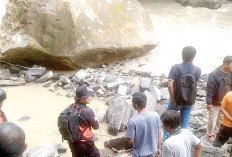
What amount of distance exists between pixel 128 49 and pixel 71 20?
1707mm

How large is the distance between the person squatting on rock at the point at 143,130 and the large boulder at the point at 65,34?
15.5 feet

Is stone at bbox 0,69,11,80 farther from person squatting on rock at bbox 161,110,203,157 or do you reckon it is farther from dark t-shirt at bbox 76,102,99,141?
person squatting on rock at bbox 161,110,203,157

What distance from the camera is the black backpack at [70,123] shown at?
13.5ft

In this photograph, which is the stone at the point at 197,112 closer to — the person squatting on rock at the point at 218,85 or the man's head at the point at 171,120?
the person squatting on rock at the point at 218,85

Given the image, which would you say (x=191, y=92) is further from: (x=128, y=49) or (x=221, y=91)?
(x=128, y=49)

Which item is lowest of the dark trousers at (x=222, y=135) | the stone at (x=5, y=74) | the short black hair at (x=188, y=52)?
the stone at (x=5, y=74)

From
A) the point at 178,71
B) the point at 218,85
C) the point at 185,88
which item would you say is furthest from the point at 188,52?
the point at 218,85

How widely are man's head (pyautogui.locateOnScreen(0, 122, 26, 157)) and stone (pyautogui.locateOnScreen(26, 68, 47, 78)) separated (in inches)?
238

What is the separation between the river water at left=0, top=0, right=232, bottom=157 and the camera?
6.51 m

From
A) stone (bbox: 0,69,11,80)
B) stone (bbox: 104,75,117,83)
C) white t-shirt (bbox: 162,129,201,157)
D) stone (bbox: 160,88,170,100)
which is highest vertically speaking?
white t-shirt (bbox: 162,129,201,157)

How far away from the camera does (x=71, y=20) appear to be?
8.40m

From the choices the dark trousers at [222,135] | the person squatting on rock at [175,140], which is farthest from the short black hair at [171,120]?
the dark trousers at [222,135]

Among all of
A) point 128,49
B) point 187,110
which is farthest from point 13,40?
point 187,110

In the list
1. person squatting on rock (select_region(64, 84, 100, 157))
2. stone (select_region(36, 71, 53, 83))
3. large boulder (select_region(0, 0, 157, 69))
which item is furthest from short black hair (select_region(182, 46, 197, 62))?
stone (select_region(36, 71, 53, 83))
